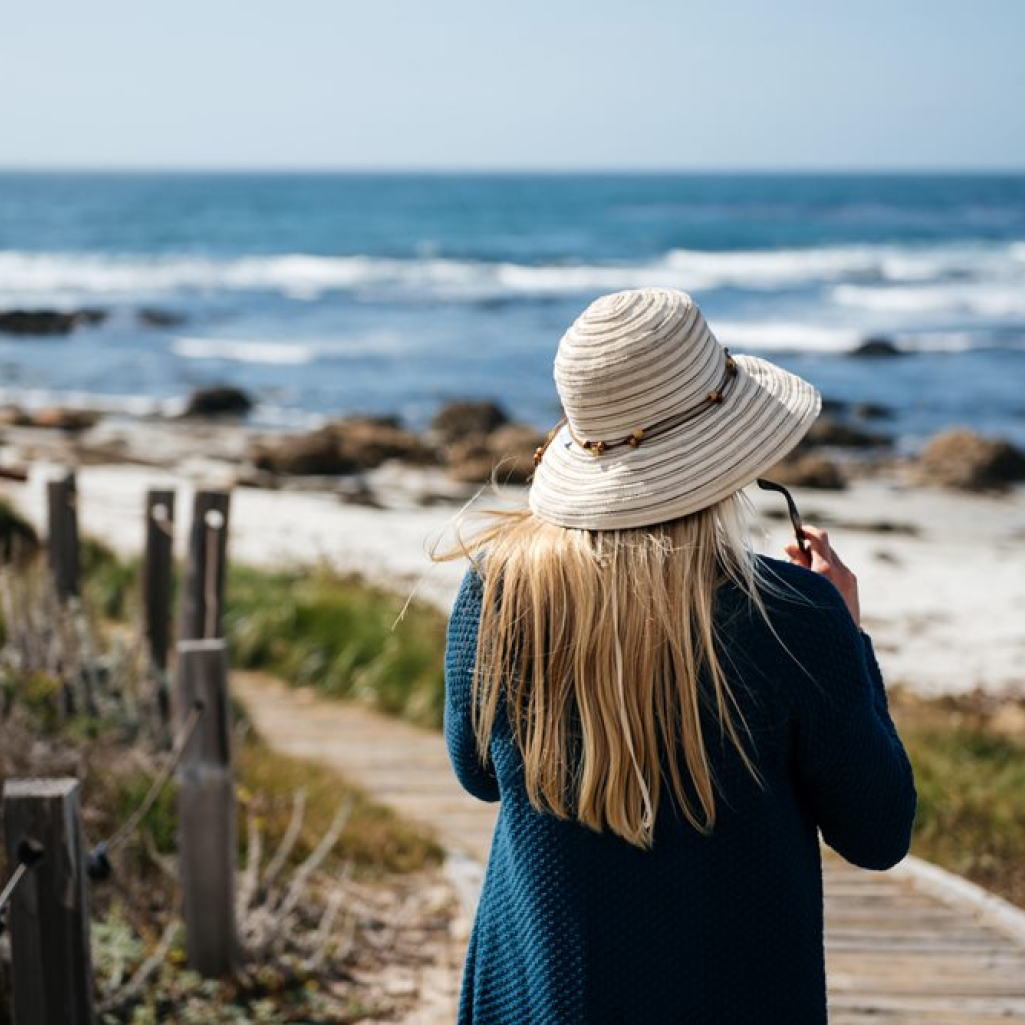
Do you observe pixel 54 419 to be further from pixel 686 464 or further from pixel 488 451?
pixel 686 464

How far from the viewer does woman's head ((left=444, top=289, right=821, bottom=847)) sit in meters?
1.83

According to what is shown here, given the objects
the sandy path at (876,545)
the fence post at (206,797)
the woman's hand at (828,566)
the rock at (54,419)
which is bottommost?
the sandy path at (876,545)

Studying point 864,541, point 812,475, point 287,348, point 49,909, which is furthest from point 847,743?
point 287,348

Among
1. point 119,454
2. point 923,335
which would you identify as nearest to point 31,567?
point 119,454

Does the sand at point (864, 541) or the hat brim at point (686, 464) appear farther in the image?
the sand at point (864, 541)

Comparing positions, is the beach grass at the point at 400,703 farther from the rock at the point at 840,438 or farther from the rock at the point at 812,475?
the rock at the point at 840,438

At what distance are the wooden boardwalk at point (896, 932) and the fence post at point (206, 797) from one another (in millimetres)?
1260

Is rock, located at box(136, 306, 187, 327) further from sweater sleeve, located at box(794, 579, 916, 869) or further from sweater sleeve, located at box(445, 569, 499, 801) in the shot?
sweater sleeve, located at box(794, 579, 916, 869)

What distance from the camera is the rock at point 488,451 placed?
18.8m

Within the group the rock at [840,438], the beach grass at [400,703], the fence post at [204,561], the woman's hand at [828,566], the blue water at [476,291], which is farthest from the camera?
the blue water at [476,291]

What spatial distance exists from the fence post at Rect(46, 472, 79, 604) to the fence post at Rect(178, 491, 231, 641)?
602 millimetres

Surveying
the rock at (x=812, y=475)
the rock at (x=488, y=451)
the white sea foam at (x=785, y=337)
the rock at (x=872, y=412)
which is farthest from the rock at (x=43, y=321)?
the rock at (x=812, y=475)

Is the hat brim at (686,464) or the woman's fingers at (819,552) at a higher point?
the hat brim at (686,464)

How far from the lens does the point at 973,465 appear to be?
61.4 feet
